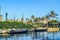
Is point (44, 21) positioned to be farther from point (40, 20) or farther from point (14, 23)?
point (14, 23)

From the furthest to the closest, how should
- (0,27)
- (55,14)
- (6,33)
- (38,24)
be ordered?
(38,24) < (55,14) < (0,27) < (6,33)

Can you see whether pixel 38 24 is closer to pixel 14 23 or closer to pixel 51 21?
Answer: pixel 51 21

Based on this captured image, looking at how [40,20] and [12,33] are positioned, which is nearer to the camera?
[12,33]

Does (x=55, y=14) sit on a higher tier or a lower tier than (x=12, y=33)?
higher

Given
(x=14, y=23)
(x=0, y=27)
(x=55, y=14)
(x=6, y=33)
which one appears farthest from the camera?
(x=55, y=14)

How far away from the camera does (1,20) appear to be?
96500 mm

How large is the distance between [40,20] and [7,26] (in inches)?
1206

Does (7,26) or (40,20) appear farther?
(40,20)

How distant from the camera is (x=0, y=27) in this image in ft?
282

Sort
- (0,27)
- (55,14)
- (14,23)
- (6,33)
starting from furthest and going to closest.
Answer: (55,14)
(14,23)
(0,27)
(6,33)

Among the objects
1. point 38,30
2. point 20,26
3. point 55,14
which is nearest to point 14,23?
point 20,26

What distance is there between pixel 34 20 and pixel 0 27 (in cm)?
3215

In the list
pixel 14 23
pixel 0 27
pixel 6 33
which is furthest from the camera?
pixel 14 23

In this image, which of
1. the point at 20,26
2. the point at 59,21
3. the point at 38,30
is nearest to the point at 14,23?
the point at 20,26
